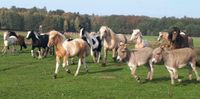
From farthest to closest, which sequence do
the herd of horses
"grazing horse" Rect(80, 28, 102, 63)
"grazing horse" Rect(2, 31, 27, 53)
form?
"grazing horse" Rect(2, 31, 27, 53) → "grazing horse" Rect(80, 28, 102, 63) → the herd of horses

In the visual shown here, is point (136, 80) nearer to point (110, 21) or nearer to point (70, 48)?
point (70, 48)

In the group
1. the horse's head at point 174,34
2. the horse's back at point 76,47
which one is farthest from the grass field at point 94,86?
the horse's head at point 174,34

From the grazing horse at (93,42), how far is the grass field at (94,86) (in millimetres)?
4854

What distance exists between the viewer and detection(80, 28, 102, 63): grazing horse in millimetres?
30720

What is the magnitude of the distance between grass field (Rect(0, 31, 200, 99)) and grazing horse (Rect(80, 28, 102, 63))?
191 inches

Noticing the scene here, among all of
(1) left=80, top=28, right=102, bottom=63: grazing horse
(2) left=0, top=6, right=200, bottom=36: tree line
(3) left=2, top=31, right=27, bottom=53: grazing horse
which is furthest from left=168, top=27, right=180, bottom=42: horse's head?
(2) left=0, top=6, right=200, bottom=36: tree line

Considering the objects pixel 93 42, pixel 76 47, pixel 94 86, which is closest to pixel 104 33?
pixel 93 42

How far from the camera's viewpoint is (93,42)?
103 ft

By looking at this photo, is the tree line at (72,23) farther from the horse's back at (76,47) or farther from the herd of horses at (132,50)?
the horse's back at (76,47)

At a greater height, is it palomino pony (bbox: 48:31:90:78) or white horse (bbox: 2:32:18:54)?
palomino pony (bbox: 48:31:90:78)

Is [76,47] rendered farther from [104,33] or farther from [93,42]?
[93,42]

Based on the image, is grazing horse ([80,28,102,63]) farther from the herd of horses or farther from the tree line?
the tree line

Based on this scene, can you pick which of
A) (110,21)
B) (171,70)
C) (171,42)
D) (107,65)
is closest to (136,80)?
(171,70)

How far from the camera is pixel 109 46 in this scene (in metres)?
29.1
